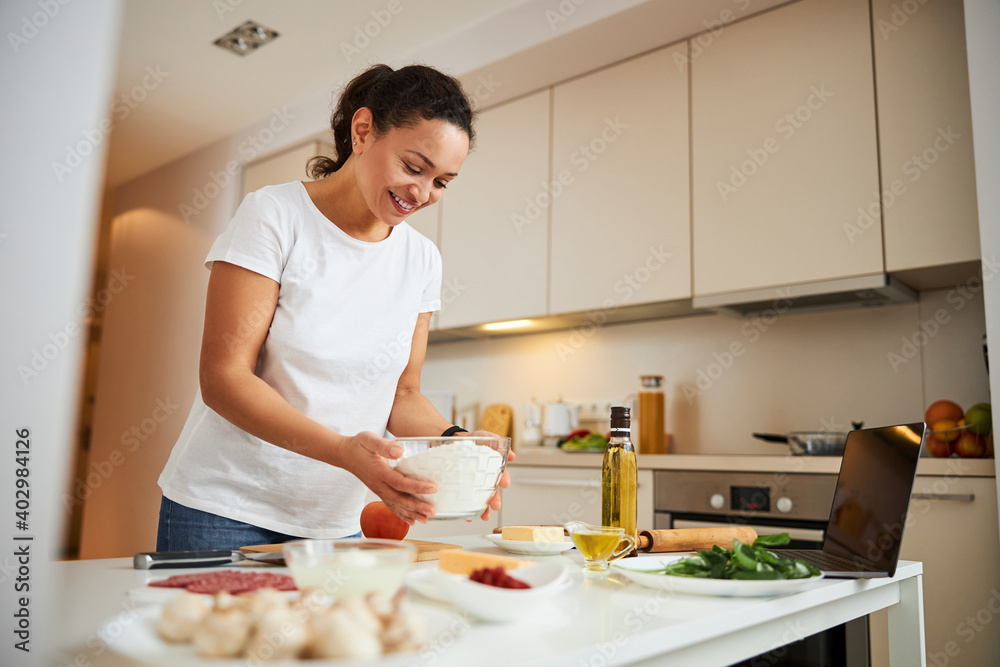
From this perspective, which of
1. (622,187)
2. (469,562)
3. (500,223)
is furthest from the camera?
(500,223)

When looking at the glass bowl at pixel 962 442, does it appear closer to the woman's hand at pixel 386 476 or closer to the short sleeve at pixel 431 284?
the short sleeve at pixel 431 284

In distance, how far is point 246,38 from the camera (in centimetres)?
302

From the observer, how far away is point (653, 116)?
2.59 m

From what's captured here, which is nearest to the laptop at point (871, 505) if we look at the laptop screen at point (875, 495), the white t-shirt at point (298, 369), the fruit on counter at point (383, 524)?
the laptop screen at point (875, 495)

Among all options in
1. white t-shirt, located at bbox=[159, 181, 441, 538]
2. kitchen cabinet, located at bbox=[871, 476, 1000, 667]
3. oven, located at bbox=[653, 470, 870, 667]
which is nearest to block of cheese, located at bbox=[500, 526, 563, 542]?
white t-shirt, located at bbox=[159, 181, 441, 538]

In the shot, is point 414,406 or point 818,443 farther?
point 818,443

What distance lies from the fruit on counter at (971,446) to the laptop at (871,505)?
1.00 metres

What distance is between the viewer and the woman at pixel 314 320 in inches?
44.3

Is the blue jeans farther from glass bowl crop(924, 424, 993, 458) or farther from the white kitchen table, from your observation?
glass bowl crop(924, 424, 993, 458)

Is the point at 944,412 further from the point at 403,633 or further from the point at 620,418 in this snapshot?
the point at 403,633

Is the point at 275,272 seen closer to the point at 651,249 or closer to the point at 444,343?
the point at 651,249

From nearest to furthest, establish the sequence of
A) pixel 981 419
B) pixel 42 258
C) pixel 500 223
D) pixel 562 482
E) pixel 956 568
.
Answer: pixel 42 258, pixel 956 568, pixel 981 419, pixel 562 482, pixel 500 223

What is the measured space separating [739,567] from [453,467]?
0.31m

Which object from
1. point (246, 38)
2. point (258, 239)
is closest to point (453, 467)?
point (258, 239)
